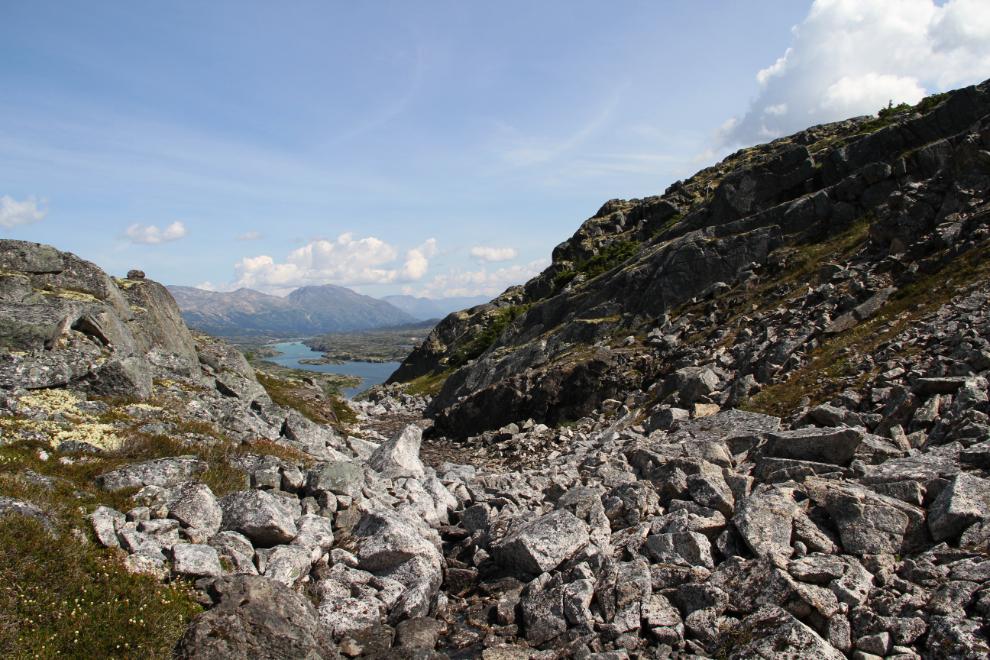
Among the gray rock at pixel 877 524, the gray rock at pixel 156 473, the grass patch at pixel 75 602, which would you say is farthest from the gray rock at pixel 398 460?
the gray rock at pixel 877 524

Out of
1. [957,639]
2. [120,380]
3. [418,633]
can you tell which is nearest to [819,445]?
[957,639]

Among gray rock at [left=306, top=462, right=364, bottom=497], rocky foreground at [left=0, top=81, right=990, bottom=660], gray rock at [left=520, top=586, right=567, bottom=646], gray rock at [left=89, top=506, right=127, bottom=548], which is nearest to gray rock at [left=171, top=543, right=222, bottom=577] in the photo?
rocky foreground at [left=0, top=81, right=990, bottom=660]

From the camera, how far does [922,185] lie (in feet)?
104

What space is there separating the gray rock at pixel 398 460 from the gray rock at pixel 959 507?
16.6 metres

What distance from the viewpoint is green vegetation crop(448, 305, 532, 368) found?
9125 centimetres

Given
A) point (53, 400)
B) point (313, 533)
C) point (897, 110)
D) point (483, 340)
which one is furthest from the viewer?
point (483, 340)

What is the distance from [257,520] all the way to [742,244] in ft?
139

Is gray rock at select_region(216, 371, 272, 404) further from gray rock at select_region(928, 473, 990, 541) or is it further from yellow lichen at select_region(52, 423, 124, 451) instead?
gray rock at select_region(928, 473, 990, 541)

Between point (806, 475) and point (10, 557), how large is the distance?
18279 millimetres

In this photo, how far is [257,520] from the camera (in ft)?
42.0

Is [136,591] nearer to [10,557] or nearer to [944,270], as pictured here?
[10,557]

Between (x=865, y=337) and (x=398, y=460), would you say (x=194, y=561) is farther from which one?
(x=865, y=337)

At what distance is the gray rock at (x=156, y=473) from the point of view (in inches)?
501

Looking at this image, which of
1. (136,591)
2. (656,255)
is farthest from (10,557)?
(656,255)
